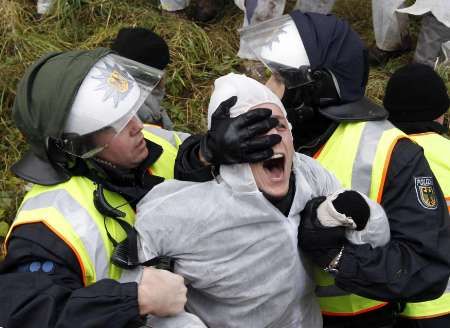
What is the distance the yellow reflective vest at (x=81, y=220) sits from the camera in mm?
1936

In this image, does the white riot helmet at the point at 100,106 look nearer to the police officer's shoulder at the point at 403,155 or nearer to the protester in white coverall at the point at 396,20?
the police officer's shoulder at the point at 403,155

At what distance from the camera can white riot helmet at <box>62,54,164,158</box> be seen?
2.02m

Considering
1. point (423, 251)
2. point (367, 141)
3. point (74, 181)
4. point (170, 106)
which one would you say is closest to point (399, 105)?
point (367, 141)

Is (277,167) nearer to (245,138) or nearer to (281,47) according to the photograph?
(245,138)

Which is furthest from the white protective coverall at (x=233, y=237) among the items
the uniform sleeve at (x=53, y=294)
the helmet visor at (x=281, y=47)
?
the helmet visor at (x=281, y=47)

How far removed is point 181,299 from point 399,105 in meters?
1.70

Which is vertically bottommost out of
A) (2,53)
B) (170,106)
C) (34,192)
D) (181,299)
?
(170,106)

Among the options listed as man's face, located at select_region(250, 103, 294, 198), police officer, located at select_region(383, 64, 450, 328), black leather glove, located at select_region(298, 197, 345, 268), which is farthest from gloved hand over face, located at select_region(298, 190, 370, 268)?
police officer, located at select_region(383, 64, 450, 328)

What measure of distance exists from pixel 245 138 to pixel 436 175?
123 cm

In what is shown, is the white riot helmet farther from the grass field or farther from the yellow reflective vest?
the grass field

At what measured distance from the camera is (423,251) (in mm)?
2043

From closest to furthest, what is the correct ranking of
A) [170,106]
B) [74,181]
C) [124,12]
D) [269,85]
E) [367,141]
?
[74,181], [367,141], [269,85], [170,106], [124,12]

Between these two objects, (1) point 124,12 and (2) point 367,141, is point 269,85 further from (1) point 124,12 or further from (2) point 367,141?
(1) point 124,12

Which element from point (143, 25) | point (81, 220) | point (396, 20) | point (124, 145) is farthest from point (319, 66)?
point (143, 25)
